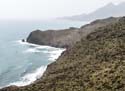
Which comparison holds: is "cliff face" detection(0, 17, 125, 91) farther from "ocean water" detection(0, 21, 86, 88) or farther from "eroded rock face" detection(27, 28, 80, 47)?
"eroded rock face" detection(27, 28, 80, 47)

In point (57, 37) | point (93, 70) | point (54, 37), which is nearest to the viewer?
point (93, 70)

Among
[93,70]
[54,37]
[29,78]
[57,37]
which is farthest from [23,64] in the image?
[57,37]

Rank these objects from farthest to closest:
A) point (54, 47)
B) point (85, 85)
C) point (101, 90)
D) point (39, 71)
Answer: point (54, 47) → point (39, 71) → point (85, 85) → point (101, 90)

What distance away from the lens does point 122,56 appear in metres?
57.4

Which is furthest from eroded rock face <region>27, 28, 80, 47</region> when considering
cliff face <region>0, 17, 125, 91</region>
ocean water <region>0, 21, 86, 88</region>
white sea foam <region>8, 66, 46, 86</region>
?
cliff face <region>0, 17, 125, 91</region>

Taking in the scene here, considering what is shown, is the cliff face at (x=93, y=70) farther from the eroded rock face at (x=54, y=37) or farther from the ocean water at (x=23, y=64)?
the eroded rock face at (x=54, y=37)

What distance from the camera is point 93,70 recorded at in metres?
54.0

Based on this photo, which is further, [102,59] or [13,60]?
[13,60]

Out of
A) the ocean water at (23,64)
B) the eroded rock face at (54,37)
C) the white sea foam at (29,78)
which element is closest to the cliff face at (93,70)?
the white sea foam at (29,78)

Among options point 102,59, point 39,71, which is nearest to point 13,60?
point 39,71

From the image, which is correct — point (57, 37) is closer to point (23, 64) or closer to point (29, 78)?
point (23, 64)

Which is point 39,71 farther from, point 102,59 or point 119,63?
point 119,63

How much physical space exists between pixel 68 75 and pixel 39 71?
33.0 meters

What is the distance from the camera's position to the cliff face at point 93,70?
154 feet
